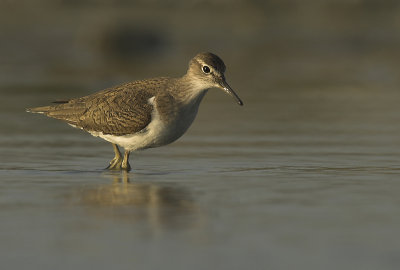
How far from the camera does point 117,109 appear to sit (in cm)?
1195

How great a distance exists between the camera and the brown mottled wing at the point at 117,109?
457 inches

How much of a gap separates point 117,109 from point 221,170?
5.13 feet

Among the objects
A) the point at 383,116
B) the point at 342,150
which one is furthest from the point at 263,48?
the point at 342,150

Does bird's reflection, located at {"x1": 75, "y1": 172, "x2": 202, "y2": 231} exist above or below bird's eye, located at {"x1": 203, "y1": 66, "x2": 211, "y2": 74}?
below

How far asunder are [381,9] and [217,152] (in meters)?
24.8

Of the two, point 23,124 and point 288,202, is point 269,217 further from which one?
point 23,124

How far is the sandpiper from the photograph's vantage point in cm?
1152

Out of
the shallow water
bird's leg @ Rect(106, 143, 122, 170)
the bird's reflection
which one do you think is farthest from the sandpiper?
the bird's reflection

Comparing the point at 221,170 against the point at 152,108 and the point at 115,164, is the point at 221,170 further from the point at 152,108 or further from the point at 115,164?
the point at 115,164

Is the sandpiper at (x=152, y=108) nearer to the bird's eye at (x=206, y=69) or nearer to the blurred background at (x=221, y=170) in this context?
the bird's eye at (x=206, y=69)

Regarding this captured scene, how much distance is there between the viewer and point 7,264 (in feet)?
23.0

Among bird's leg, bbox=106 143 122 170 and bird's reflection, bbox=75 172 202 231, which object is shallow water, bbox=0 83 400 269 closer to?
bird's reflection, bbox=75 172 202 231

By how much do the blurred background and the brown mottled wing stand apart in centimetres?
47

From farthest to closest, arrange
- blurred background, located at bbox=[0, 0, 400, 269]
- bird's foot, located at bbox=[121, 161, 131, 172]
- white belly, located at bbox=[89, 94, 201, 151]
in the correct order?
bird's foot, located at bbox=[121, 161, 131, 172] → white belly, located at bbox=[89, 94, 201, 151] → blurred background, located at bbox=[0, 0, 400, 269]
